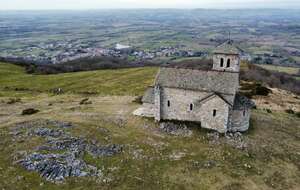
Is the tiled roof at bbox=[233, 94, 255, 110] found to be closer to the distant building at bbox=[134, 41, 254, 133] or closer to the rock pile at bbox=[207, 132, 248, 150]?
the distant building at bbox=[134, 41, 254, 133]

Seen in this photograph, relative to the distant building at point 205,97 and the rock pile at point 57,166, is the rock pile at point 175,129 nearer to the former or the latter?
the distant building at point 205,97

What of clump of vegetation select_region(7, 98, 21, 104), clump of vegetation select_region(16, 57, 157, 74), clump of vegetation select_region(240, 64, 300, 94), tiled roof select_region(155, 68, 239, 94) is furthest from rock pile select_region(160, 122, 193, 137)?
clump of vegetation select_region(16, 57, 157, 74)

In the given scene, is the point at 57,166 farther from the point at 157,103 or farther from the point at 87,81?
the point at 87,81

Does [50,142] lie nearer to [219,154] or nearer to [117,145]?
[117,145]

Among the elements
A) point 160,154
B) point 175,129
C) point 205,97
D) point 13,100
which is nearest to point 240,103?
point 205,97

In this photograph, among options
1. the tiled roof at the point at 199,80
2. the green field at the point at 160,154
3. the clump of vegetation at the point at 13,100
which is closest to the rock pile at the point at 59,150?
the green field at the point at 160,154

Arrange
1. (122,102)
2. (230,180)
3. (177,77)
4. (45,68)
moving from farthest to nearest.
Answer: (45,68), (122,102), (177,77), (230,180)

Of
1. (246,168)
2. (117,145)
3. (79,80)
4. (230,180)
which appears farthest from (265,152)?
(79,80)

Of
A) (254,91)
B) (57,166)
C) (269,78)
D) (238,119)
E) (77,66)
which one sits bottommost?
(77,66)
